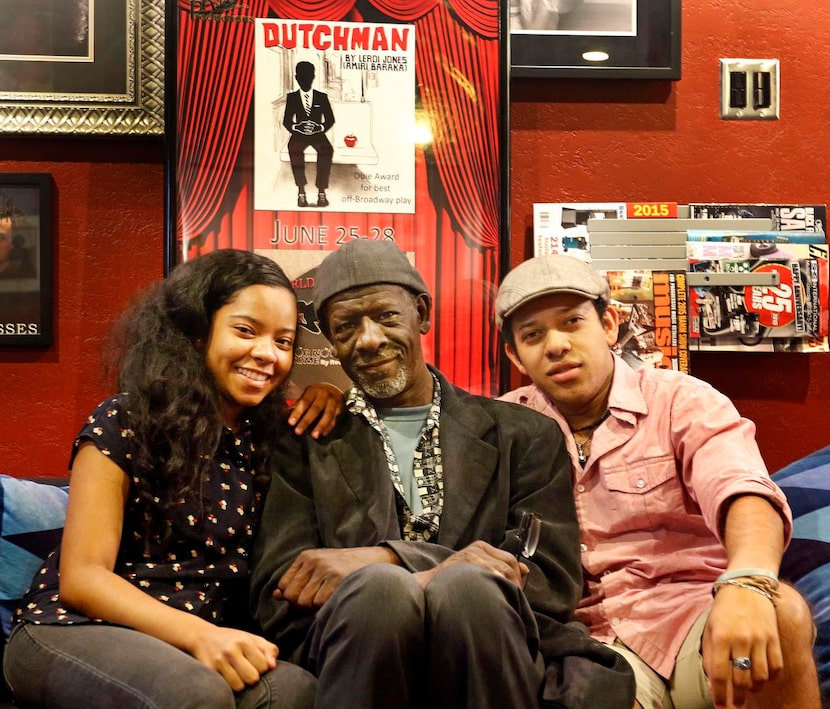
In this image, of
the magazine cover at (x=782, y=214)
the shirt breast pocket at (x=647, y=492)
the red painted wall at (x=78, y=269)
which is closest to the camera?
the shirt breast pocket at (x=647, y=492)

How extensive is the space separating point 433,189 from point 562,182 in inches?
17.4

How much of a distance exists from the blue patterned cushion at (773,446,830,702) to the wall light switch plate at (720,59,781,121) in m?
1.14

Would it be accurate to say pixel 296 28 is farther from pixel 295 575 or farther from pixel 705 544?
pixel 705 544

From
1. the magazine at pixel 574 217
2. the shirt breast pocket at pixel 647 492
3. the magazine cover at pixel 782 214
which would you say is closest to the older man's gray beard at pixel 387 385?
the shirt breast pocket at pixel 647 492

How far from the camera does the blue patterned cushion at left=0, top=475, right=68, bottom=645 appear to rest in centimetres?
201

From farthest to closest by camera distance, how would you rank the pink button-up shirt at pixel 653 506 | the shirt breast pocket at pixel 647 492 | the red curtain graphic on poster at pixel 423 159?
1. the red curtain graphic on poster at pixel 423 159
2. the shirt breast pocket at pixel 647 492
3. the pink button-up shirt at pixel 653 506

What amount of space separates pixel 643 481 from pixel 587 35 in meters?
1.43

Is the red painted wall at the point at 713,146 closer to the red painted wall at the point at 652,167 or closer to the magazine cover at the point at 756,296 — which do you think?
the red painted wall at the point at 652,167

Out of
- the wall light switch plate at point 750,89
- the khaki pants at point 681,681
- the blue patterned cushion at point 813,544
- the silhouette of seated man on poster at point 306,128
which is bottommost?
the khaki pants at point 681,681

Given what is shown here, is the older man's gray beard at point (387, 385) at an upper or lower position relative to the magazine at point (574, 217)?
lower

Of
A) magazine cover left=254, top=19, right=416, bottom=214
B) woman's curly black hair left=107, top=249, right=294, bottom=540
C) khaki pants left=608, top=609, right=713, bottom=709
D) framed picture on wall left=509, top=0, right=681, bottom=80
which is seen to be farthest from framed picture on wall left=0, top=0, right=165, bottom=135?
khaki pants left=608, top=609, right=713, bottom=709

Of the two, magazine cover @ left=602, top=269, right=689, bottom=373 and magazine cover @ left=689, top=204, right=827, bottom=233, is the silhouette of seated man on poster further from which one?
magazine cover @ left=689, top=204, right=827, bottom=233

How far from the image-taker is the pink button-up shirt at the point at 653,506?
6.38 ft

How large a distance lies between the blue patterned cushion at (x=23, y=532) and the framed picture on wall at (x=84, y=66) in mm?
1098
